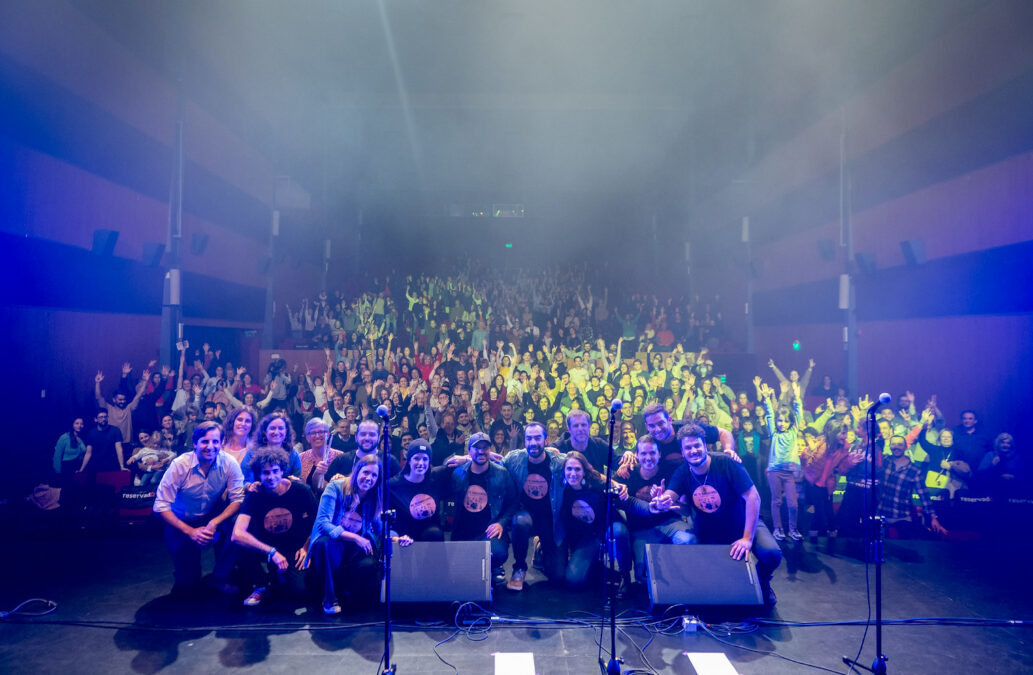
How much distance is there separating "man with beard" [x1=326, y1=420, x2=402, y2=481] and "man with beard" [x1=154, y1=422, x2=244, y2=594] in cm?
77

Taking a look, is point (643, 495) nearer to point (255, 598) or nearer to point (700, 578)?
point (700, 578)

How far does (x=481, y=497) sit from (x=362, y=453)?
3.51 feet

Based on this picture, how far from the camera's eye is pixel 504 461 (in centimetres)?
496

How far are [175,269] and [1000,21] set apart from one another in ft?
42.1

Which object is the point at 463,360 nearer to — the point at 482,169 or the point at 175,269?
the point at 175,269

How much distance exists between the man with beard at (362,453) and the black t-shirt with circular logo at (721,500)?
2.50 metres

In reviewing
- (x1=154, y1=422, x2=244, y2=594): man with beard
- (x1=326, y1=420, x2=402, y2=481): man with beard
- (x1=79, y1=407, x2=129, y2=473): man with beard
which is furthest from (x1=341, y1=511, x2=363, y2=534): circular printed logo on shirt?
(x1=79, y1=407, x2=129, y2=473): man with beard

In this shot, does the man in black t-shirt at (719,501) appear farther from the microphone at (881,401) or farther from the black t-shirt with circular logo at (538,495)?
the microphone at (881,401)

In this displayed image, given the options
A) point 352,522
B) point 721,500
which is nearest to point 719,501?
point 721,500

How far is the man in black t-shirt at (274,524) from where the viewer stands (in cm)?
421

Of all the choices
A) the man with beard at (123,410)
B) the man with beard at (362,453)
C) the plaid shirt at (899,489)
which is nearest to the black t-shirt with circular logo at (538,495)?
the man with beard at (362,453)

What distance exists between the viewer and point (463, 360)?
395 inches

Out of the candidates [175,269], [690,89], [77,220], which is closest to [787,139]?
[690,89]

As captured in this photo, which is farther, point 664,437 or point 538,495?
point 538,495
